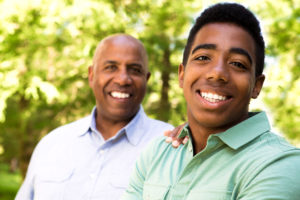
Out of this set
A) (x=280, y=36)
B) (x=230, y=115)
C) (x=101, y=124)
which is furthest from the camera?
(x=280, y=36)

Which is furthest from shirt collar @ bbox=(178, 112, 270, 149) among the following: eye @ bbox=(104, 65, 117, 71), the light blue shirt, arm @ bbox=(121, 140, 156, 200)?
eye @ bbox=(104, 65, 117, 71)

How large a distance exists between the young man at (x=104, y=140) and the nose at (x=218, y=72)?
150 cm

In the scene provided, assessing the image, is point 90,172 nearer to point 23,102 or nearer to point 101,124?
point 101,124

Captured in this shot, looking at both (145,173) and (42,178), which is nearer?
(145,173)

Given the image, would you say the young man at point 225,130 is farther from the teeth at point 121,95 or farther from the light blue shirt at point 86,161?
the teeth at point 121,95

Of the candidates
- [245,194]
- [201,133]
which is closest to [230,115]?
[201,133]

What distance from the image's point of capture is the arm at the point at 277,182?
1438mm

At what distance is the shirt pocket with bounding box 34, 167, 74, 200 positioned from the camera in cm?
303

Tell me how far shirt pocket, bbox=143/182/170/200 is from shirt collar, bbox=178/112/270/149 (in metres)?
0.39

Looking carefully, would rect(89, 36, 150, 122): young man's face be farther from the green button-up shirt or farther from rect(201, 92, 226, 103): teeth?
rect(201, 92, 226, 103): teeth

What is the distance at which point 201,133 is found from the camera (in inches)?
75.5

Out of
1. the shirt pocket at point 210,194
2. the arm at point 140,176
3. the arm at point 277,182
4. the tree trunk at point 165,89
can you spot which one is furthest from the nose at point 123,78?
the tree trunk at point 165,89

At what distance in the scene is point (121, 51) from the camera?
3375 mm

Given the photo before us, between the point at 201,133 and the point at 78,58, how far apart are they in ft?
16.7
